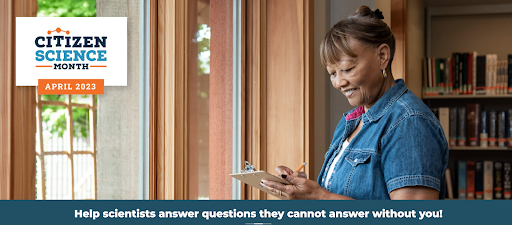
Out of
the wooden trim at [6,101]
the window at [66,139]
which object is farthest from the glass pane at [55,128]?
the wooden trim at [6,101]

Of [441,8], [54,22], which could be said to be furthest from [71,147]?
[441,8]

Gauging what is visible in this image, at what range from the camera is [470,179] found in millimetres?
3459

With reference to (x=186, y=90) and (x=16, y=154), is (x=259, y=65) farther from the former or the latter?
(x=16, y=154)

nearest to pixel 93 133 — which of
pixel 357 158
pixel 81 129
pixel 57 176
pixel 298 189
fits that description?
pixel 81 129

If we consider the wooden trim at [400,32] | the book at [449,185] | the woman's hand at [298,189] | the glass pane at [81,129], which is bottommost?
the book at [449,185]

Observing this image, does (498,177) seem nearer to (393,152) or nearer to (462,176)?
(462,176)

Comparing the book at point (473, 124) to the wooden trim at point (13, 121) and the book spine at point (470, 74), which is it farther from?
the wooden trim at point (13, 121)

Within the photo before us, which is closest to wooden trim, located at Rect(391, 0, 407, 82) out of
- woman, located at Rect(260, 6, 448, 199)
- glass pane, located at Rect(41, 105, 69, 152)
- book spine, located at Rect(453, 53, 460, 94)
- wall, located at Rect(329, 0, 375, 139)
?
wall, located at Rect(329, 0, 375, 139)

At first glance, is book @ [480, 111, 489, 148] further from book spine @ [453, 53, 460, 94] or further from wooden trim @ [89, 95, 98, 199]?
wooden trim @ [89, 95, 98, 199]

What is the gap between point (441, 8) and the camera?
3693 millimetres

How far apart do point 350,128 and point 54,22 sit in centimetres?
81

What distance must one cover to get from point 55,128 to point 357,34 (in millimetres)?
753

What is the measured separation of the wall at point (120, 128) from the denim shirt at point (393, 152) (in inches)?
22.1

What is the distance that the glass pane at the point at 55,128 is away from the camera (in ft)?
3.17
